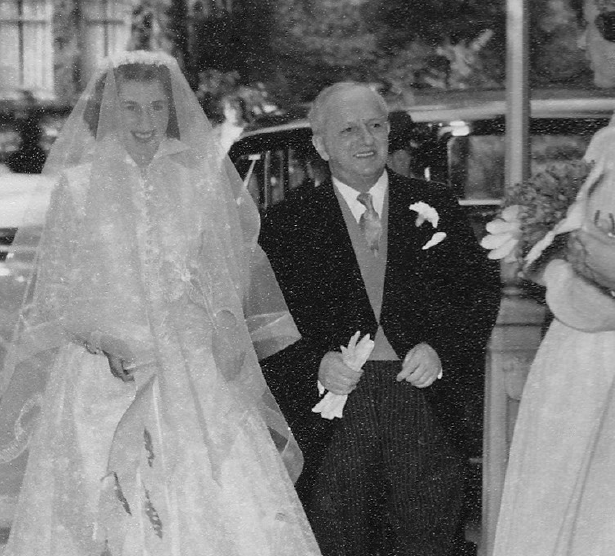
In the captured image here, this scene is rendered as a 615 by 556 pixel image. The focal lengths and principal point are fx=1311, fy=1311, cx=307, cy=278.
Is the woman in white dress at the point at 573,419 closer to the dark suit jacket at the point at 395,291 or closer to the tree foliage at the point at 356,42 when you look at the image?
the dark suit jacket at the point at 395,291

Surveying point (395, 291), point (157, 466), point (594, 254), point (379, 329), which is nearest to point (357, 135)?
point (395, 291)

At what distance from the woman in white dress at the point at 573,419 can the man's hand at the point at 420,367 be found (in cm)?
76

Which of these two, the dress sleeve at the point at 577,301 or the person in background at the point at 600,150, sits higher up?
the person in background at the point at 600,150

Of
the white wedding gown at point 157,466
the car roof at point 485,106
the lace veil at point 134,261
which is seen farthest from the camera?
the car roof at point 485,106

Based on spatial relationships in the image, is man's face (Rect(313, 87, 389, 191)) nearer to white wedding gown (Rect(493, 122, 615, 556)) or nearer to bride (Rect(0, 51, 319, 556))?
bride (Rect(0, 51, 319, 556))

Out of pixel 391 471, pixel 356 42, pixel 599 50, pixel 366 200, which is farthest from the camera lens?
pixel 356 42

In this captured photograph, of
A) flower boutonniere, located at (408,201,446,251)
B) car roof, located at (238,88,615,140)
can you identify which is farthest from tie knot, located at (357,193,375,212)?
car roof, located at (238,88,615,140)

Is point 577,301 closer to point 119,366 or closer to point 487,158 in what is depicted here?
point 119,366

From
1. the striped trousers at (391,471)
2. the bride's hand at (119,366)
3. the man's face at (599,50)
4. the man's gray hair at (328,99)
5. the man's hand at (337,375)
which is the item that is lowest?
the striped trousers at (391,471)

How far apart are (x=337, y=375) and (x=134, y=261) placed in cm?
74

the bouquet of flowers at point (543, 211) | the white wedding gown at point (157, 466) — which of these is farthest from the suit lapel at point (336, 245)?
the bouquet of flowers at point (543, 211)

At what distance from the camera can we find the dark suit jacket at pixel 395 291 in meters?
4.32

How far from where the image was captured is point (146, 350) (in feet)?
13.6

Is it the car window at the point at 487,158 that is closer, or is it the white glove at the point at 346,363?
the white glove at the point at 346,363
